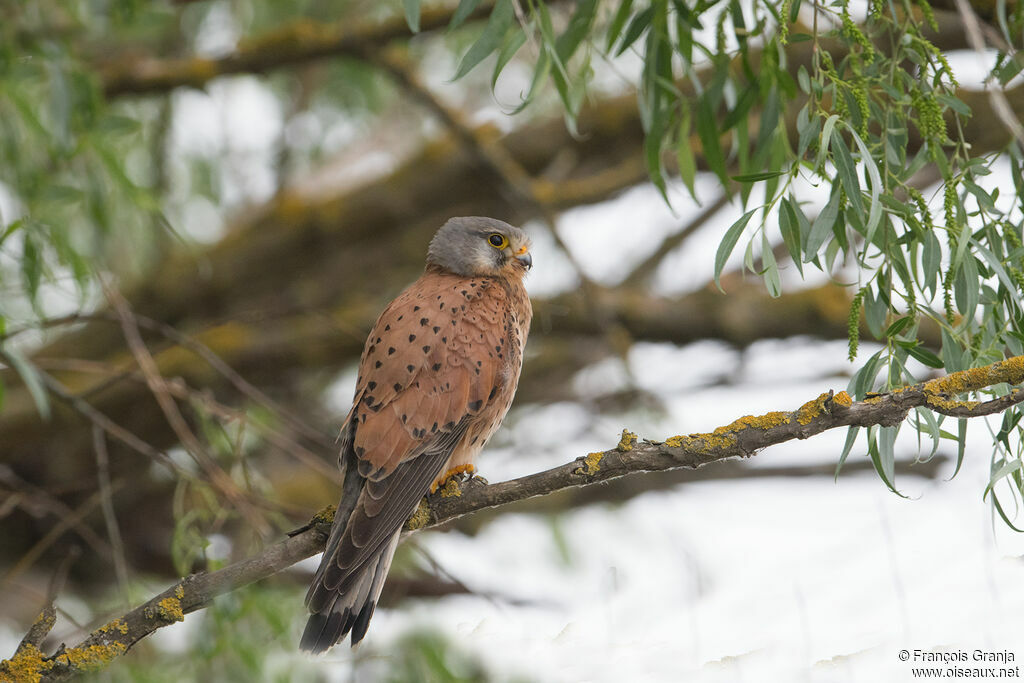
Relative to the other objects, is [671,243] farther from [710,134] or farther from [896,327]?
[896,327]

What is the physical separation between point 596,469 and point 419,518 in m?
0.73

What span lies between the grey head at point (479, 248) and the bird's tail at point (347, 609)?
0.99m

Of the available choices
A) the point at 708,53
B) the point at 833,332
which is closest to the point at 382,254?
the point at 833,332

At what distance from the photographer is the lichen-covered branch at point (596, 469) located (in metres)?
1.72

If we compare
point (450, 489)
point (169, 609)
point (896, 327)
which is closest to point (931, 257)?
point (896, 327)

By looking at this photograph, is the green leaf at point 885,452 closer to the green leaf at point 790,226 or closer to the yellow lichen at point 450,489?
the green leaf at point 790,226

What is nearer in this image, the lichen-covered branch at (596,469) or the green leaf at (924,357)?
the lichen-covered branch at (596,469)

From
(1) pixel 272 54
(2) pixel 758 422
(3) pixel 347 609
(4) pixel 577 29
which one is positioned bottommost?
(3) pixel 347 609

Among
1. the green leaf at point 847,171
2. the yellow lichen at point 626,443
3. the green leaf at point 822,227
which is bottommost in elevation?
the yellow lichen at point 626,443

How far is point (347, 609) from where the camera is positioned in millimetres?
2400

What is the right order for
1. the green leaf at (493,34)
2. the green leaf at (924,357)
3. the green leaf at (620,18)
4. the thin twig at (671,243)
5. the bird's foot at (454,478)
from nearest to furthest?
the green leaf at (924,357) → the green leaf at (493,34) → the green leaf at (620,18) → the bird's foot at (454,478) → the thin twig at (671,243)

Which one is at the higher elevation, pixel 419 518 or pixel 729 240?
pixel 729 240

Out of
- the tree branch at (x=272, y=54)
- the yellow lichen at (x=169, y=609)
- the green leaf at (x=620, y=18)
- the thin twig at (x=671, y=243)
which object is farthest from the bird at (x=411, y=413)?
the thin twig at (x=671, y=243)

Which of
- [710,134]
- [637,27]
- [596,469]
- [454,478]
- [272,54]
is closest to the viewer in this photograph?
[596,469]
